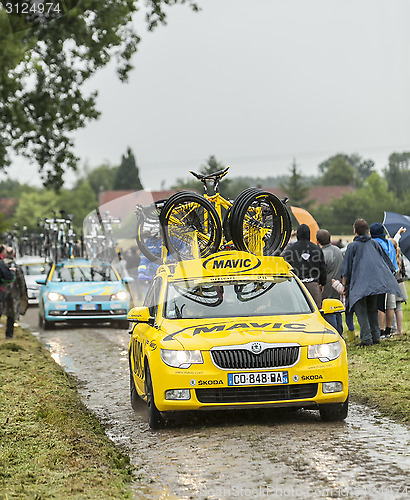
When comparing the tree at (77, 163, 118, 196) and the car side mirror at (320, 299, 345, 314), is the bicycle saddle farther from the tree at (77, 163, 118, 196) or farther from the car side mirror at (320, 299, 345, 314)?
the tree at (77, 163, 118, 196)

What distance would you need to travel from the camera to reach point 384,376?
37.7 feet

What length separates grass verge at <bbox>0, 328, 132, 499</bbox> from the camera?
250 inches

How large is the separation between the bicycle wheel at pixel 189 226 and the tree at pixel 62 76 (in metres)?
17.5

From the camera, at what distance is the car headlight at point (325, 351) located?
8555 millimetres

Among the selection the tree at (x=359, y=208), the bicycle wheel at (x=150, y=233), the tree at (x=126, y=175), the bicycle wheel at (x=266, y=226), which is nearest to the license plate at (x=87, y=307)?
the bicycle wheel at (x=150, y=233)

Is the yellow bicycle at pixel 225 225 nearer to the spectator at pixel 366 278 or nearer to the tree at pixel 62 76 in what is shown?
the spectator at pixel 366 278

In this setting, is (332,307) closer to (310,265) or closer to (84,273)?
(310,265)

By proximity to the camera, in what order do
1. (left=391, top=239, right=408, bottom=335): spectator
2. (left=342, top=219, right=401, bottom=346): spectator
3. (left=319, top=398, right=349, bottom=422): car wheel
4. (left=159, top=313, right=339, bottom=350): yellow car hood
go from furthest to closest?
1. (left=391, top=239, right=408, bottom=335): spectator
2. (left=342, top=219, right=401, bottom=346): spectator
3. (left=319, top=398, right=349, bottom=422): car wheel
4. (left=159, top=313, right=339, bottom=350): yellow car hood

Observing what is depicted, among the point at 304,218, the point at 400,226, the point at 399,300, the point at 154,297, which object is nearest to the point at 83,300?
the point at 304,218

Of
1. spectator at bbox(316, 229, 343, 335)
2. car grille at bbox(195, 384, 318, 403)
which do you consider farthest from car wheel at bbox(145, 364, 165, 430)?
spectator at bbox(316, 229, 343, 335)

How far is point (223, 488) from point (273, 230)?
17.4ft

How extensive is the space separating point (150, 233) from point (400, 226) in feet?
24.5

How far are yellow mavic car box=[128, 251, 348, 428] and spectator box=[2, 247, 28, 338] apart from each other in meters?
9.50

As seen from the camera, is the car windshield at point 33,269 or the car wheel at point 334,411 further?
the car windshield at point 33,269
